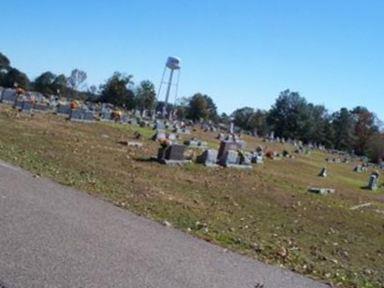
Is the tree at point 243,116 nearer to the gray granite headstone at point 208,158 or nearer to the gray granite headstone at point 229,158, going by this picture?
the gray granite headstone at point 229,158

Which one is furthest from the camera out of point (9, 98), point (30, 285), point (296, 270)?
point (9, 98)

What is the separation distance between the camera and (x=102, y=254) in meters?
7.47

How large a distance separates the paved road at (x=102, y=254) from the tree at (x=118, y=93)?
3512 inches

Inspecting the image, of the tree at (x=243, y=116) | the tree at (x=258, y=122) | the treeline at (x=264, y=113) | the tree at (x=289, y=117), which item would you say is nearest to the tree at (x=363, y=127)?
the treeline at (x=264, y=113)

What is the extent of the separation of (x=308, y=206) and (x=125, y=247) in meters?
12.8

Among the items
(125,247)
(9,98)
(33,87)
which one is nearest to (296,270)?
(125,247)

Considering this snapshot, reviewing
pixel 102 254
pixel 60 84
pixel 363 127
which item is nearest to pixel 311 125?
pixel 363 127

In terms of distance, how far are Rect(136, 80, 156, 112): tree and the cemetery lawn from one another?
233 ft

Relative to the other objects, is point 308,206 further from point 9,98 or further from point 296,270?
point 9,98

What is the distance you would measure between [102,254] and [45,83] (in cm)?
10472

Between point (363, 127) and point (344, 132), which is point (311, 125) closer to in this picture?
point (344, 132)

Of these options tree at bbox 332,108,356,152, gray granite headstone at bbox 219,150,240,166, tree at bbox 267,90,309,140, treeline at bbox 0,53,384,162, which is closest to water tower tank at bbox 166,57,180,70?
treeline at bbox 0,53,384,162

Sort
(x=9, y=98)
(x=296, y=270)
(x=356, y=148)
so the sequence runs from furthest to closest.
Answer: (x=356, y=148), (x=9, y=98), (x=296, y=270)

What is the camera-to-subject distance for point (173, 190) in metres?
17.3
